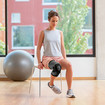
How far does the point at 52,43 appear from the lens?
11.3 ft

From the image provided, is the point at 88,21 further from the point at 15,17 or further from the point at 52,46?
the point at 52,46

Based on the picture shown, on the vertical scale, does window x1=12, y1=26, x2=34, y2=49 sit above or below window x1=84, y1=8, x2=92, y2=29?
below

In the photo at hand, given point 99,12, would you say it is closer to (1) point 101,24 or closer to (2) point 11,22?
(1) point 101,24

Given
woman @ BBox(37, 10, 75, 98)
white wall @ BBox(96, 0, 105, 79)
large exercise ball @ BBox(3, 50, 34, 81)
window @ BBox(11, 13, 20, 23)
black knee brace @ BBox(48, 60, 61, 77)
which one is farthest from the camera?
window @ BBox(11, 13, 20, 23)

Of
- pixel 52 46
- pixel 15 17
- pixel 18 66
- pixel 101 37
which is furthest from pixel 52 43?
pixel 15 17

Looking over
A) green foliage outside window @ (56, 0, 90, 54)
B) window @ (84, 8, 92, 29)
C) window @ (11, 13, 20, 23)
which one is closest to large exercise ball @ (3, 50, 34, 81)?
window @ (11, 13, 20, 23)

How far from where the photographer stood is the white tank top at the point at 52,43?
3.43 meters

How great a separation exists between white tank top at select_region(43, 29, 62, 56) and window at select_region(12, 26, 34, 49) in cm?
258

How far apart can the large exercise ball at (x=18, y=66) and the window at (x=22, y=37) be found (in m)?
0.85

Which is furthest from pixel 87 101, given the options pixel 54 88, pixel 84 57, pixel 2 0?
pixel 2 0

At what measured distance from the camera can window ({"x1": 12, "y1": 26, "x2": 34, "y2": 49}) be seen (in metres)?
6.05

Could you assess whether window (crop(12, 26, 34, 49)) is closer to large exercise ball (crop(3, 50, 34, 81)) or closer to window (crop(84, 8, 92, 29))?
large exercise ball (crop(3, 50, 34, 81))

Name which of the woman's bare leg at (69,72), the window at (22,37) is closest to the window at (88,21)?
the window at (22,37)

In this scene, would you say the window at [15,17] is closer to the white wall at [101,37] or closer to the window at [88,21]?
the window at [88,21]
